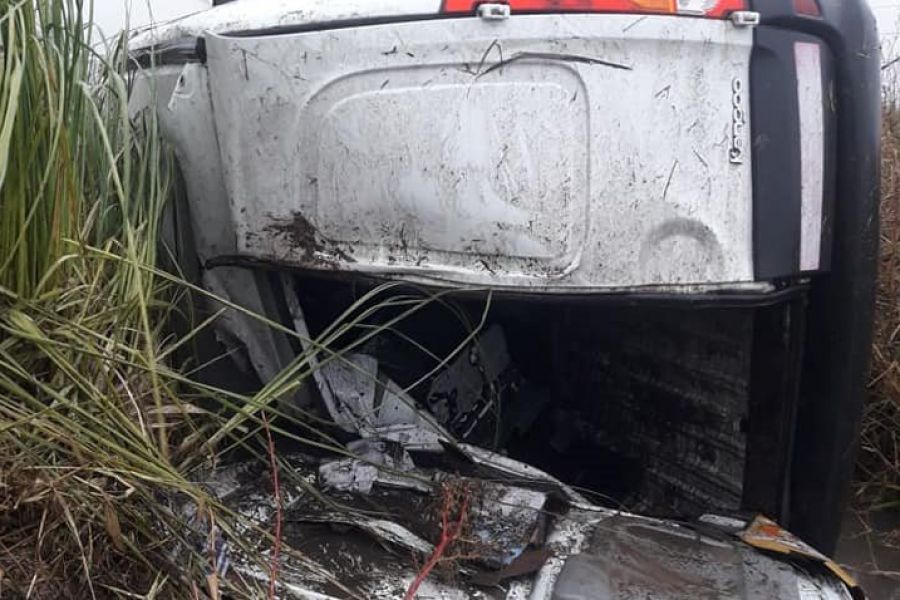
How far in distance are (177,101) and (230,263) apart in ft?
1.24

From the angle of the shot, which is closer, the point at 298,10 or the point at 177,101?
the point at 298,10

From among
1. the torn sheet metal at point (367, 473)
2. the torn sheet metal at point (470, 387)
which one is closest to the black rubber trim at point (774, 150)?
the torn sheet metal at point (367, 473)

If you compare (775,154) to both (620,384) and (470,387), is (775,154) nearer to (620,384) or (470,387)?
(620,384)

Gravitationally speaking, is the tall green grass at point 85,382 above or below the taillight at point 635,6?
below

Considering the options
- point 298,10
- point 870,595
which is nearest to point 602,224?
point 298,10

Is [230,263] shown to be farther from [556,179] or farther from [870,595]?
[870,595]

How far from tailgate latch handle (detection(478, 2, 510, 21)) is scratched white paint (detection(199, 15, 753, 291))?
0.04ft

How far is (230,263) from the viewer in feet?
6.61

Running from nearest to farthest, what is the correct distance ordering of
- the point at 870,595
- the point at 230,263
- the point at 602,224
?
the point at 602,224 < the point at 230,263 < the point at 870,595

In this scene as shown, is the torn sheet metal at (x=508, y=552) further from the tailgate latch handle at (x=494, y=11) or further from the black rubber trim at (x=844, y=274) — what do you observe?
the tailgate latch handle at (x=494, y=11)

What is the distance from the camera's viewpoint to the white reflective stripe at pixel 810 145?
68.4 inches

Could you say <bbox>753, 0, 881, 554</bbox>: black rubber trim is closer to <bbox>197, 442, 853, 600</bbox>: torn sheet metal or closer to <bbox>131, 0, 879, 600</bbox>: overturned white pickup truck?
<bbox>131, 0, 879, 600</bbox>: overturned white pickup truck

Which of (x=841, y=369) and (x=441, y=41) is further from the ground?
(x=441, y=41)

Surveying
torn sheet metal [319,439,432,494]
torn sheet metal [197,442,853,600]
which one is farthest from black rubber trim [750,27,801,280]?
torn sheet metal [319,439,432,494]
